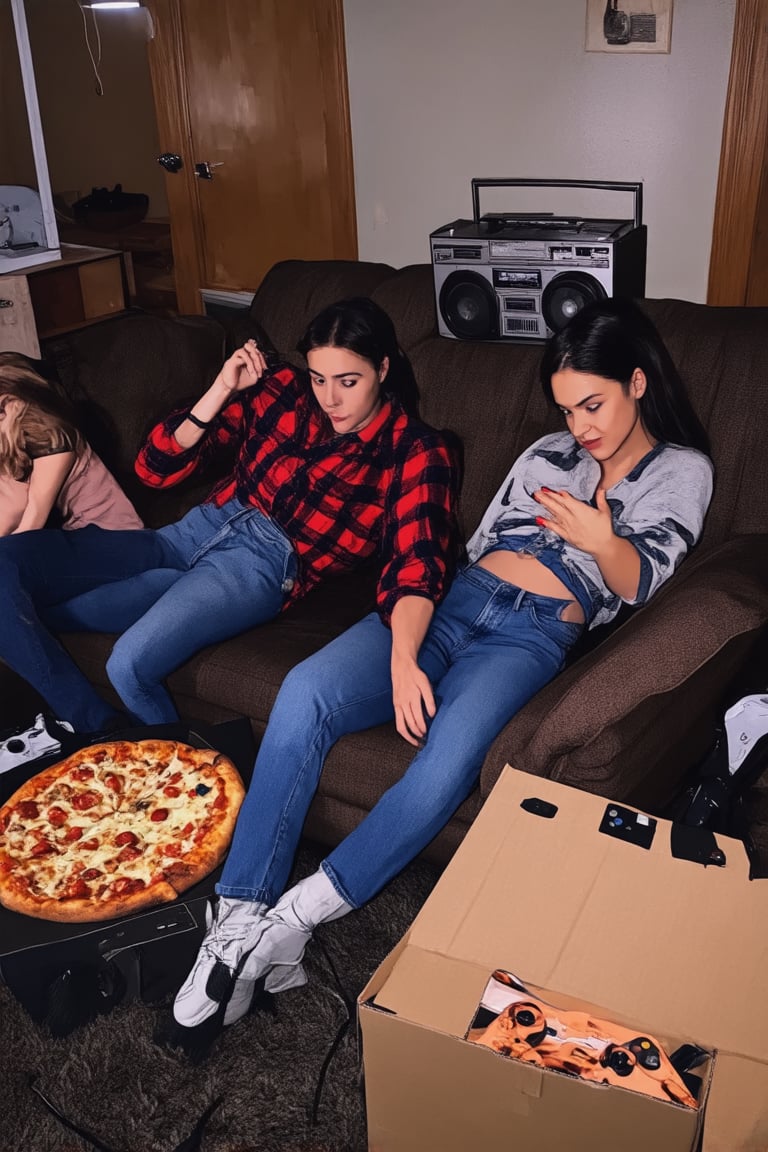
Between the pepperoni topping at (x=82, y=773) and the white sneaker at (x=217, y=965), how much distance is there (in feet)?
1.15

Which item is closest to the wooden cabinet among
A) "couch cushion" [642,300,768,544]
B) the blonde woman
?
the blonde woman

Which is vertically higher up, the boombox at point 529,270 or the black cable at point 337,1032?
the boombox at point 529,270

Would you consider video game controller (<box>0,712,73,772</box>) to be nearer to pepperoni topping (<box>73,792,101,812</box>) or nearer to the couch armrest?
pepperoni topping (<box>73,792,101,812</box>)

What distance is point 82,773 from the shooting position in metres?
1.81

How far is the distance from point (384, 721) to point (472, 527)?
591 mm

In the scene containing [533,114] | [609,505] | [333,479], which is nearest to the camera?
[609,505]

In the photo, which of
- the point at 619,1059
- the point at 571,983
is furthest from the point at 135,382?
the point at 619,1059

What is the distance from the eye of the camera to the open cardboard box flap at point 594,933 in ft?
3.76

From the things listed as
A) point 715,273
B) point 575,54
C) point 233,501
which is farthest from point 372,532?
point 575,54

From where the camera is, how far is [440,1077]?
115cm

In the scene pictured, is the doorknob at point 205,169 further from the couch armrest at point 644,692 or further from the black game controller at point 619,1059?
the black game controller at point 619,1059

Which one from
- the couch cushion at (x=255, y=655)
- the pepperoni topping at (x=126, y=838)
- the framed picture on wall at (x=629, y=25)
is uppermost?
the framed picture on wall at (x=629, y=25)

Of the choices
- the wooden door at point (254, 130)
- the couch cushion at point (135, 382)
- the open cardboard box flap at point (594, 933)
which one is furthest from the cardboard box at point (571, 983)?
the wooden door at point (254, 130)

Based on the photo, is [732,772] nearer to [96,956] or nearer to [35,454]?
[96,956]
